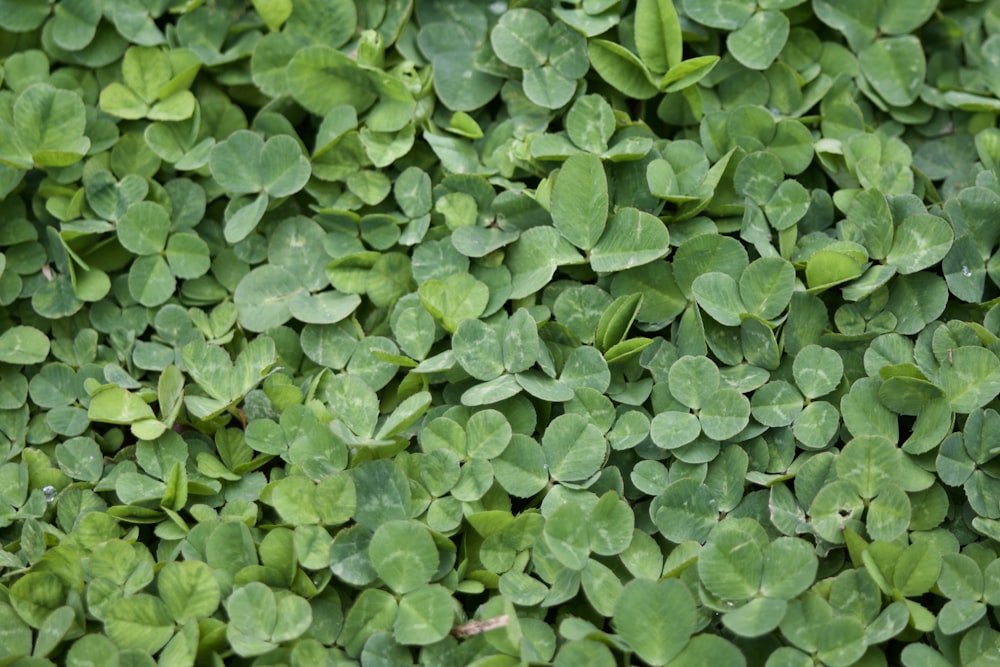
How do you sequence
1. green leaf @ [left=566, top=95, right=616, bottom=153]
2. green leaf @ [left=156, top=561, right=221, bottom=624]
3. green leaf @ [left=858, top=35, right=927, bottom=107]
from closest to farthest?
green leaf @ [left=156, top=561, right=221, bottom=624] < green leaf @ [left=566, top=95, right=616, bottom=153] < green leaf @ [left=858, top=35, right=927, bottom=107]

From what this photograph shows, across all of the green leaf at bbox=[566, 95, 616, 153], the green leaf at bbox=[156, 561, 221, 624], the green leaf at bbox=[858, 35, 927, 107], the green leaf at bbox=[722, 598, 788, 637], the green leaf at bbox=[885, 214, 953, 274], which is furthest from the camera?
the green leaf at bbox=[858, 35, 927, 107]

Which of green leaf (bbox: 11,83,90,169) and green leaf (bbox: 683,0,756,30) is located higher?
green leaf (bbox: 683,0,756,30)

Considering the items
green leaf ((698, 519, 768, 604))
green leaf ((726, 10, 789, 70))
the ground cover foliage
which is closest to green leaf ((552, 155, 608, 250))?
the ground cover foliage

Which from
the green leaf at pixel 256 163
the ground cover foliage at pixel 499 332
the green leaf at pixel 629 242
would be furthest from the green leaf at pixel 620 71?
the green leaf at pixel 256 163

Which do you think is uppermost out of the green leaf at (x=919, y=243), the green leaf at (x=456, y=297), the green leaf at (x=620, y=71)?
the green leaf at (x=620, y=71)

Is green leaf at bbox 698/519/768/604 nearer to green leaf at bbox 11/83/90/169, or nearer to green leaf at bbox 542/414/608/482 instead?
green leaf at bbox 542/414/608/482

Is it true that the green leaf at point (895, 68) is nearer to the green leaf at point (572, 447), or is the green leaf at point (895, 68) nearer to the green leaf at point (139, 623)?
the green leaf at point (572, 447)

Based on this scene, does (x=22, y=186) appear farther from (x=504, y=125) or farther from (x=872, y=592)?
(x=872, y=592)

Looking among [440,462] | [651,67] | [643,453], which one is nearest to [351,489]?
[440,462]
